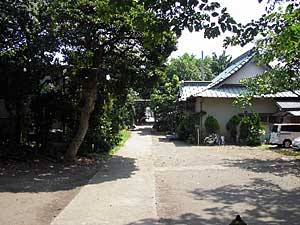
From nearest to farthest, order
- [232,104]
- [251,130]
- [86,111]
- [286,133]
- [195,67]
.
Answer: [86,111], [286,133], [251,130], [232,104], [195,67]

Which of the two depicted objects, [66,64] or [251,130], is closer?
[66,64]

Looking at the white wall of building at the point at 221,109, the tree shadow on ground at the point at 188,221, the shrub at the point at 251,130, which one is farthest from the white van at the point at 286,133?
the tree shadow on ground at the point at 188,221

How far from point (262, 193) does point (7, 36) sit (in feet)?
40.9

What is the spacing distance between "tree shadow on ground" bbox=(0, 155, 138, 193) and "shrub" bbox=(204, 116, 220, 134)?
1345cm

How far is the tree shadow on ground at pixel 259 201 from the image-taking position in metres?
8.72

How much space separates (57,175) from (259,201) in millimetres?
7945

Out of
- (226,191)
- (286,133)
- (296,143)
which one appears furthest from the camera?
(286,133)

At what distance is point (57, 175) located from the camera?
15.5 meters

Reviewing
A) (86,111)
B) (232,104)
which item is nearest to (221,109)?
(232,104)

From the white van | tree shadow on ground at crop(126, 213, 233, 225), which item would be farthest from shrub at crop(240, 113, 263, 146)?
tree shadow on ground at crop(126, 213, 233, 225)

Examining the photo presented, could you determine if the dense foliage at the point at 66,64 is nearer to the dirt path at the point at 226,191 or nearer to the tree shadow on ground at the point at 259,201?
the dirt path at the point at 226,191

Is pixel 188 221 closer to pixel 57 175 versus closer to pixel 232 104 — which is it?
pixel 57 175

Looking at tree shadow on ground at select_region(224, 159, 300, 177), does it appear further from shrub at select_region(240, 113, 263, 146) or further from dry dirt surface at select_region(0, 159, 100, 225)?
shrub at select_region(240, 113, 263, 146)

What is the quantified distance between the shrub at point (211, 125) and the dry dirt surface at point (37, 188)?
1480 centimetres
